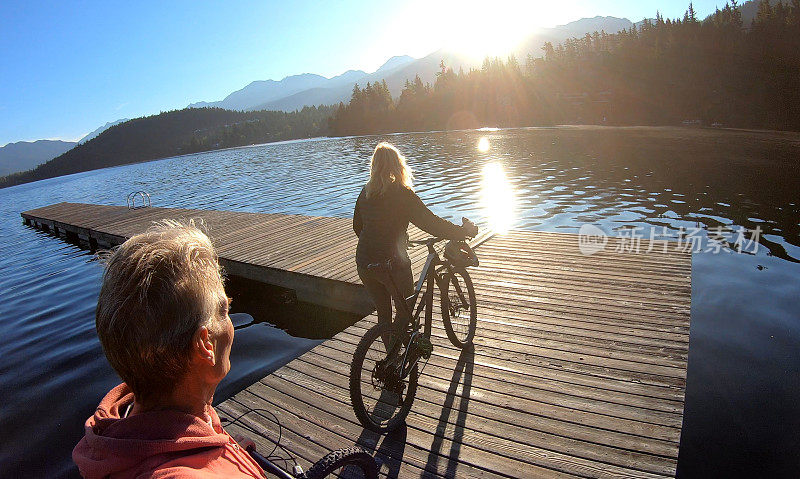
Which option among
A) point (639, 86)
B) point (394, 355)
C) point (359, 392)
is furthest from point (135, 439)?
point (639, 86)

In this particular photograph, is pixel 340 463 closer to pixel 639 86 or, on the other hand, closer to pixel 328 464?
pixel 328 464

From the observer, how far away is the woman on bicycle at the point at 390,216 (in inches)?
167

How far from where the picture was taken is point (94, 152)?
12612cm

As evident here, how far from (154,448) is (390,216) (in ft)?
11.0

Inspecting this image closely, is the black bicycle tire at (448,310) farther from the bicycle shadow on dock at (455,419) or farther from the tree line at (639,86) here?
the tree line at (639,86)

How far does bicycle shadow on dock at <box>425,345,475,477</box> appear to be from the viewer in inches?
151

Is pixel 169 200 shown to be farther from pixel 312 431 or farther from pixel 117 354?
pixel 117 354

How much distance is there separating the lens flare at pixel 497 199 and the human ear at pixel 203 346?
10.4m

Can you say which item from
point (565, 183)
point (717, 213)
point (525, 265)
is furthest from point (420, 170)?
point (525, 265)

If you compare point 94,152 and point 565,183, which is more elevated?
point 94,152

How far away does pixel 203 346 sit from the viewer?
1.35 metres

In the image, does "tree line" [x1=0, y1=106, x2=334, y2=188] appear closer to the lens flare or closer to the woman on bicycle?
the lens flare

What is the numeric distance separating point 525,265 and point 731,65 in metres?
71.1

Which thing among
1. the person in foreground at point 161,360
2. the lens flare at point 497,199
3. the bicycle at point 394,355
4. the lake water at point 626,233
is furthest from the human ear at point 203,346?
the lens flare at point 497,199
